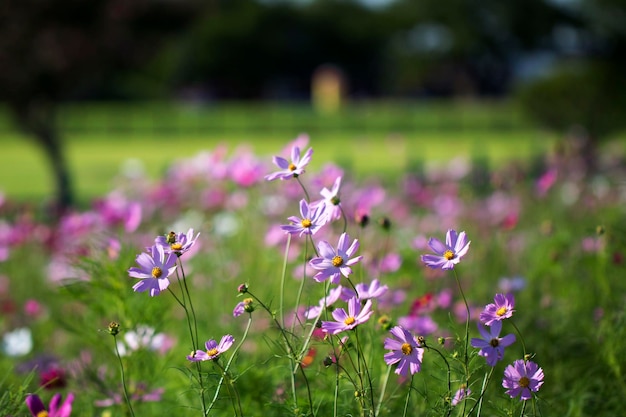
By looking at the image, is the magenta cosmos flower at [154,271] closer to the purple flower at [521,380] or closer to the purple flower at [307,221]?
the purple flower at [307,221]

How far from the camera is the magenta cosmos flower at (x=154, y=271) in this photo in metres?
1.16

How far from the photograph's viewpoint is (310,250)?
7.89 feet

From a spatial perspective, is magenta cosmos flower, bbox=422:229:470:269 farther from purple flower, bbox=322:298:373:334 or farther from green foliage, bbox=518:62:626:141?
green foliage, bbox=518:62:626:141

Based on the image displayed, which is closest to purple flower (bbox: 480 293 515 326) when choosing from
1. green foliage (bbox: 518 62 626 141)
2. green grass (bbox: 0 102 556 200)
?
green grass (bbox: 0 102 556 200)

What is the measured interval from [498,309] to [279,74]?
199ft

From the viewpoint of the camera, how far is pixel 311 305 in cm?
180

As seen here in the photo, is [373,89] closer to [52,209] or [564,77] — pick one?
[564,77]

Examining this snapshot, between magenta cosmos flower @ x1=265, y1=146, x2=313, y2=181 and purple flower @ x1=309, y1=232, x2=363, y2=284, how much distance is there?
0.14 m

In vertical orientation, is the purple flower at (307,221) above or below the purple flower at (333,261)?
above

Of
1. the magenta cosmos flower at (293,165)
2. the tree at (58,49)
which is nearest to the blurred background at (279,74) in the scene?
the tree at (58,49)

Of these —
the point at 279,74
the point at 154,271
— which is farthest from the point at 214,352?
the point at 279,74

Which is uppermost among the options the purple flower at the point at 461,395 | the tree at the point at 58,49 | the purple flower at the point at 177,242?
the purple flower at the point at 177,242

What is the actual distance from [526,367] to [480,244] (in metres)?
2.01

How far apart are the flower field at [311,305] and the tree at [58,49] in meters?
4.02
